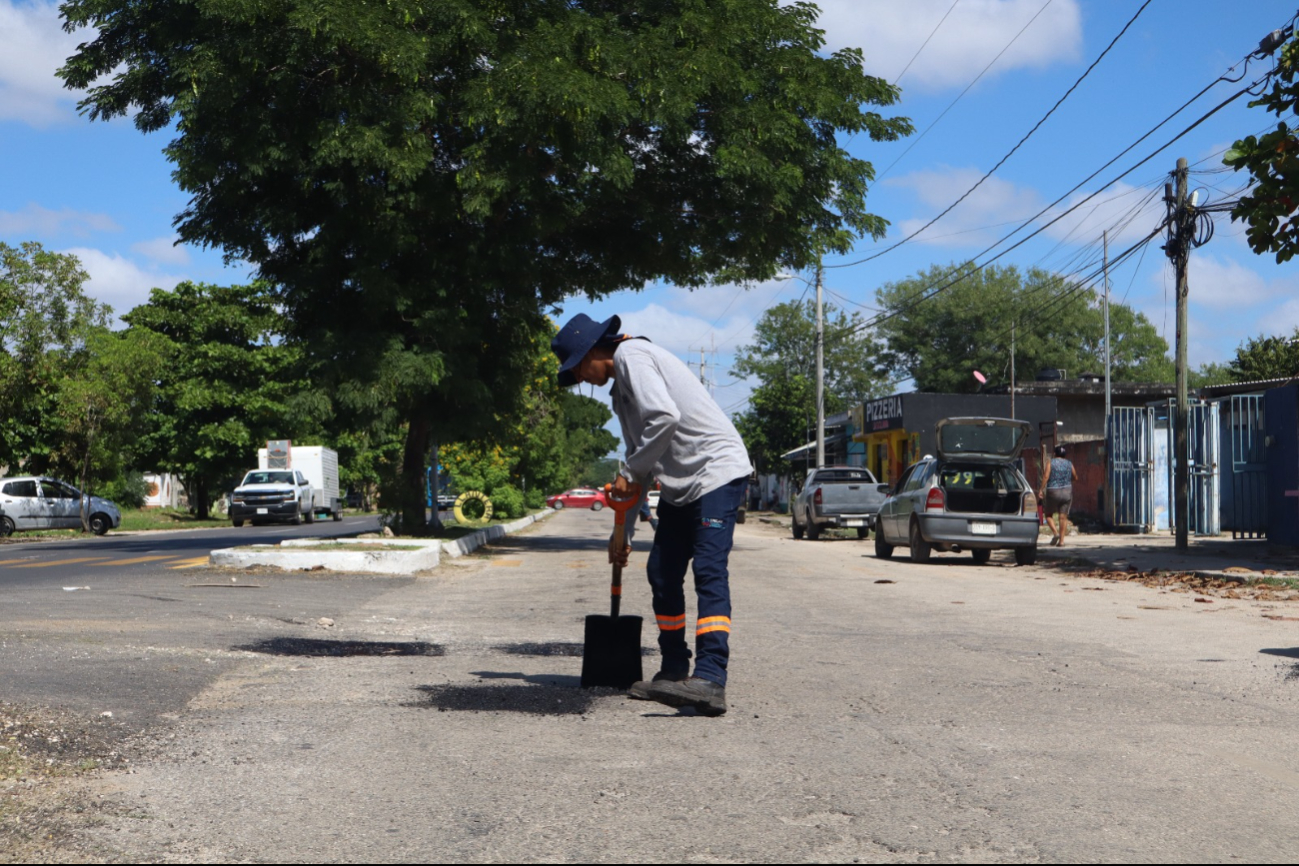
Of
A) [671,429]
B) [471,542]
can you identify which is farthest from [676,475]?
[471,542]

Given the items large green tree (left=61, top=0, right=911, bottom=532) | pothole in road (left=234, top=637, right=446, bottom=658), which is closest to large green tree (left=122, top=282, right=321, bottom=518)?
large green tree (left=61, top=0, right=911, bottom=532)

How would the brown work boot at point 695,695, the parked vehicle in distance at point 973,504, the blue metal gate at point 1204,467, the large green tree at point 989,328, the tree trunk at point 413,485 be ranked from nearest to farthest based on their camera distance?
the brown work boot at point 695,695 → the parked vehicle in distance at point 973,504 → the tree trunk at point 413,485 → the blue metal gate at point 1204,467 → the large green tree at point 989,328

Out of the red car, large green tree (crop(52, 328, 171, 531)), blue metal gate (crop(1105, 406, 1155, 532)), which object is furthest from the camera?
the red car

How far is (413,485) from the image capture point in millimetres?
22250

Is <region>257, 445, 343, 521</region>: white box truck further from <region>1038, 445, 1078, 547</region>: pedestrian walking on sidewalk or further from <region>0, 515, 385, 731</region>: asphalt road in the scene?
<region>1038, 445, 1078, 547</region>: pedestrian walking on sidewalk

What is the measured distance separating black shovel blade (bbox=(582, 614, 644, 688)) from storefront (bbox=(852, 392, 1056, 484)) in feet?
107

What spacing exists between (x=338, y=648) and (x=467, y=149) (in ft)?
36.6

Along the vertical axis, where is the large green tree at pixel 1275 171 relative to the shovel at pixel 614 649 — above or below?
above

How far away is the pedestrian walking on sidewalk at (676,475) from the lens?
18.7ft

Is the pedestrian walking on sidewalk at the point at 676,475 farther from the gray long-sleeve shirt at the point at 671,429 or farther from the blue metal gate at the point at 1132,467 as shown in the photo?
the blue metal gate at the point at 1132,467

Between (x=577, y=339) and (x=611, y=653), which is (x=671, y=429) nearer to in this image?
(x=577, y=339)

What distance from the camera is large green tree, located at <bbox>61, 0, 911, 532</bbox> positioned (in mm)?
17312

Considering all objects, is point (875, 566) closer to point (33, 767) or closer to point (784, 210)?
point (784, 210)

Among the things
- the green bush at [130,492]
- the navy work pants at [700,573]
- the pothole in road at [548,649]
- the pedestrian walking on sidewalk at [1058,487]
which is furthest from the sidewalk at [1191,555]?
the green bush at [130,492]
